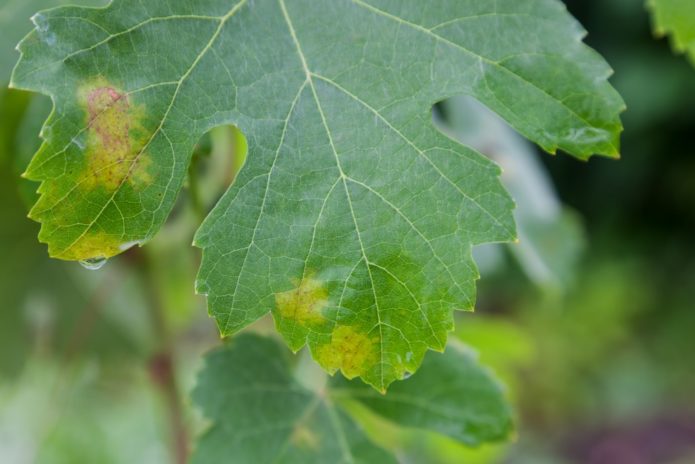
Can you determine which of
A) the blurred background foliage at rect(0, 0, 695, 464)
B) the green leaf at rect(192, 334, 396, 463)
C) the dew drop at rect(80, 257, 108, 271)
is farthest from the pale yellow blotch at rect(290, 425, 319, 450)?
the dew drop at rect(80, 257, 108, 271)

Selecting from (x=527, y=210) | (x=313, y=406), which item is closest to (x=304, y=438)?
(x=313, y=406)

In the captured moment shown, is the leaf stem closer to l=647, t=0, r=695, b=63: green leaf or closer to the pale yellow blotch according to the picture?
the pale yellow blotch

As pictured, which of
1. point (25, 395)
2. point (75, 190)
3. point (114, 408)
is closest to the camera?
point (75, 190)

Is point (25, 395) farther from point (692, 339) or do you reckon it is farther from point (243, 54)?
point (692, 339)

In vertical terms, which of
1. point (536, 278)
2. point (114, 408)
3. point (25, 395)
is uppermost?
point (536, 278)

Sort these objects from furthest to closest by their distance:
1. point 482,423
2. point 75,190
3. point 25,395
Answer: point 25,395 < point 482,423 < point 75,190

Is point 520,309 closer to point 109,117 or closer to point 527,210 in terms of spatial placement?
point 527,210

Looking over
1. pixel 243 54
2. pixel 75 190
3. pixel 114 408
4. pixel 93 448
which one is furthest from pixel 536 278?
pixel 114 408
